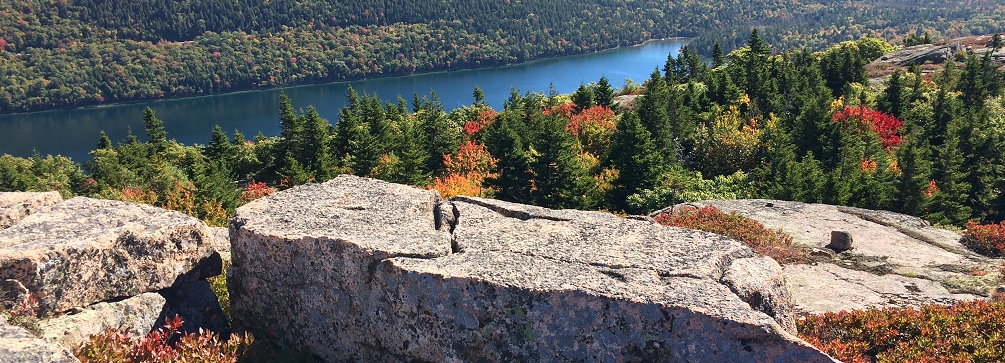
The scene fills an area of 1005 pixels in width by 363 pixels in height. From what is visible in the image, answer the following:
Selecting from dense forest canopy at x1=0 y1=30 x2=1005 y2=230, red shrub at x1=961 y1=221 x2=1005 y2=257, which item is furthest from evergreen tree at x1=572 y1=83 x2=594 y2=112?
red shrub at x1=961 y1=221 x2=1005 y2=257

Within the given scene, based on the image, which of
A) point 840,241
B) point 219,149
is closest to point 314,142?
point 219,149

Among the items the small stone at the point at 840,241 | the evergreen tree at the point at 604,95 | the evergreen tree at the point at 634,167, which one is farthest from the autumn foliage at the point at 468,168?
the small stone at the point at 840,241

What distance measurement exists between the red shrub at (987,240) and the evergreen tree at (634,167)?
1339cm

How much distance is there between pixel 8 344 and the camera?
6770mm

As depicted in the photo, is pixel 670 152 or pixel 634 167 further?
pixel 670 152

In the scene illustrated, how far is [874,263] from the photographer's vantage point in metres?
12.9

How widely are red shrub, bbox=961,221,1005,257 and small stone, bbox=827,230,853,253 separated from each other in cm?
356

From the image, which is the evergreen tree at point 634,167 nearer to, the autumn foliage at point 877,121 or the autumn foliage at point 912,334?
the autumn foliage at point 877,121

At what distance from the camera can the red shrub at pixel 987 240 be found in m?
14.4

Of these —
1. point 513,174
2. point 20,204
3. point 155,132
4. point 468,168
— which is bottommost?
point 468,168

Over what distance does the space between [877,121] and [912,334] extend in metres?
34.4

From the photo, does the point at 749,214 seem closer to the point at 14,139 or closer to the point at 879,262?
the point at 879,262

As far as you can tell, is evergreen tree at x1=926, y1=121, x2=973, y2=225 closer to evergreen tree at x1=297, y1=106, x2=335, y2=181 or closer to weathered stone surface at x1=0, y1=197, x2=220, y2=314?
weathered stone surface at x1=0, y1=197, x2=220, y2=314

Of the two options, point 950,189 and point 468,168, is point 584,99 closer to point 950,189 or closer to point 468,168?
point 468,168
